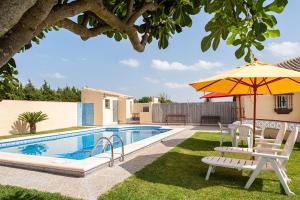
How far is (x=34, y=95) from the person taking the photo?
24.8 metres

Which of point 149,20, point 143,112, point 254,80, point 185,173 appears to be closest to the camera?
point 149,20

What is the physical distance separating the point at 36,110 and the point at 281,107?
51.3ft

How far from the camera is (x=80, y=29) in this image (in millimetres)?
2531

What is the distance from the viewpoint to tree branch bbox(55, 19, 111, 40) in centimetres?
240

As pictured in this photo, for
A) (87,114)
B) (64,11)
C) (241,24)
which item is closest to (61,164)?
(64,11)

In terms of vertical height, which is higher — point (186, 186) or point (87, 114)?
point (87, 114)

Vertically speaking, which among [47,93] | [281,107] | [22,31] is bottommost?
[281,107]

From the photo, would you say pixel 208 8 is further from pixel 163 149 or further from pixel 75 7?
pixel 163 149

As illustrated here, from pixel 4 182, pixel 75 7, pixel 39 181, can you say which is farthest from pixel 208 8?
pixel 4 182

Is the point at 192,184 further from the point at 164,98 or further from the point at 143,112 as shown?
the point at 164,98

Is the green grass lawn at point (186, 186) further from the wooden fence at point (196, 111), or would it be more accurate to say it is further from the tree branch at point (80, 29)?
the wooden fence at point (196, 111)

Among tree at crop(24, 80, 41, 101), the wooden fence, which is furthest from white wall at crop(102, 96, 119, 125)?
tree at crop(24, 80, 41, 101)

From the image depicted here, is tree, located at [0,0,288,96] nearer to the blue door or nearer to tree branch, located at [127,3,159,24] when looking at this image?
tree branch, located at [127,3,159,24]

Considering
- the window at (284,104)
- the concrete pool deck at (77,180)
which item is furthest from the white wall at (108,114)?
the concrete pool deck at (77,180)
